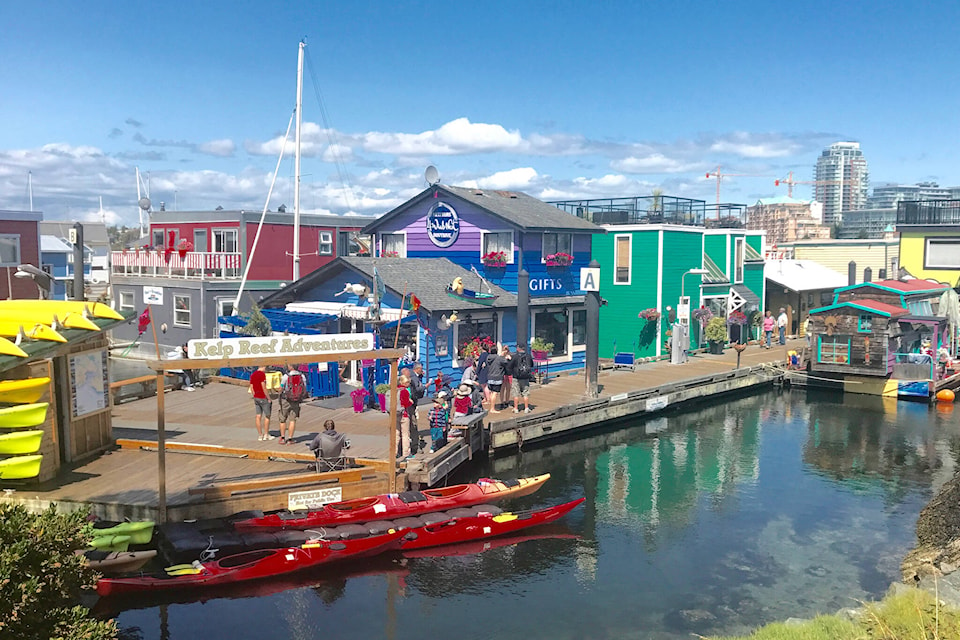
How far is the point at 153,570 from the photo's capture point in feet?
46.9

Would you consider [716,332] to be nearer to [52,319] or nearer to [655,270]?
[655,270]

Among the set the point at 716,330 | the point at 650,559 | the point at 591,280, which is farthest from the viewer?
the point at 716,330

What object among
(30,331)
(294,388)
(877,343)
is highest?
(30,331)

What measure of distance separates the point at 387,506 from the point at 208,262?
2100cm

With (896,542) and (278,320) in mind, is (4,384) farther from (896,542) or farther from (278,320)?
(896,542)

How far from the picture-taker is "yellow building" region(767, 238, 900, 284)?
54.9 meters

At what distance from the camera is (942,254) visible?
4494 centimetres

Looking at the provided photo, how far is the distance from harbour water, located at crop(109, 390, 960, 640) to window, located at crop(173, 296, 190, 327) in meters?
17.9


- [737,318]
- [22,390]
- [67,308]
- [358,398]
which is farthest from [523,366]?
[737,318]

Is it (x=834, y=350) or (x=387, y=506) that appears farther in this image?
(x=834, y=350)

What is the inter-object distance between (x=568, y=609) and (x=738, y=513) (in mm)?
6583

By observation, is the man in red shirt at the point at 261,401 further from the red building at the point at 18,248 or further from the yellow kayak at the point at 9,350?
the red building at the point at 18,248

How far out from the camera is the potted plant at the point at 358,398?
70.6ft

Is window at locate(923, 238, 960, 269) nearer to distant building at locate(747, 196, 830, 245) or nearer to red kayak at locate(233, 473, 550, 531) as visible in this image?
red kayak at locate(233, 473, 550, 531)
